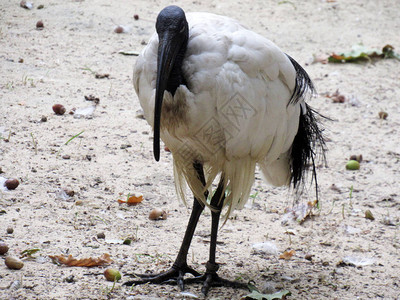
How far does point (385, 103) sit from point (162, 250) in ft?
12.7

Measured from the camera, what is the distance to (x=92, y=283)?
3.75 metres

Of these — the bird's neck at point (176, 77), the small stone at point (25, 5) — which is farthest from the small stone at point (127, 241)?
the small stone at point (25, 5)

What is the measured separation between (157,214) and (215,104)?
1405 mm

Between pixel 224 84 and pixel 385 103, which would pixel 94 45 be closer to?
pixel 385 103

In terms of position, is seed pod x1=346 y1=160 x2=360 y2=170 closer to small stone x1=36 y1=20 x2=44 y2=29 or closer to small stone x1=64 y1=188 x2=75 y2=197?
small stone x1=64 y1=188 x2=75 y2=197

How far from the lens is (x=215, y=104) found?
11.8 ft

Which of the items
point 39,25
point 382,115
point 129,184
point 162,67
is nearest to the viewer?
point 162,67

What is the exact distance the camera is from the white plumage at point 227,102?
11.7 feet

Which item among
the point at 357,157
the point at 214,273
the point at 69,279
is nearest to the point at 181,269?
the point at 214,273

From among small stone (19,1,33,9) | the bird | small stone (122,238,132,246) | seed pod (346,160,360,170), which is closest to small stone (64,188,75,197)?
small stone (122,238,132,246)

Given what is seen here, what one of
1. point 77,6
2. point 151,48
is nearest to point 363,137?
point 151,48

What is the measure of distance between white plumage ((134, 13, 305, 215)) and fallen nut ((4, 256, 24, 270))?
1.16 meters

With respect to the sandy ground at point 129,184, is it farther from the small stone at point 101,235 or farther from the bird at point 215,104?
the bird at point 215,104

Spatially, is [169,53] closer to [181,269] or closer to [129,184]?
[181,269]
